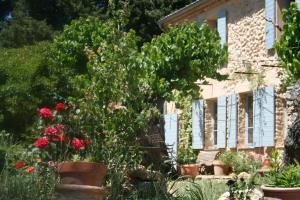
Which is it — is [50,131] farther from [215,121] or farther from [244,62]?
[215,121]

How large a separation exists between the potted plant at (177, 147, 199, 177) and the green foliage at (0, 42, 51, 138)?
3.95 m

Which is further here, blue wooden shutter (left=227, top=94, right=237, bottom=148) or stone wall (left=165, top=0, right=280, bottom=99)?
blue wooden shutter (left=227, top=94, right=237, bottom=148)

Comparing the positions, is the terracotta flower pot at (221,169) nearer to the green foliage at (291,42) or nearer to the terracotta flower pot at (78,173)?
the green foliage at (291,42)

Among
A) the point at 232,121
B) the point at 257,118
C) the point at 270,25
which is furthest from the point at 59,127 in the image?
the point at 232,121

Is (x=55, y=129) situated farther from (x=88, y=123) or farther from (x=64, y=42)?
(x=64, y=42)

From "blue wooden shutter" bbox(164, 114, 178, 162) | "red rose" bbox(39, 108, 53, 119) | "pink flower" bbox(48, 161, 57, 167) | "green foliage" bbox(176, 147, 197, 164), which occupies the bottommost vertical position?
"pink flower" bbox(48, 161, 57, 167)

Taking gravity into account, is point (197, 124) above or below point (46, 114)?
above

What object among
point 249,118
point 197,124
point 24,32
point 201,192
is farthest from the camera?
point 24,32

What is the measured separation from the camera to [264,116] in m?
14.0

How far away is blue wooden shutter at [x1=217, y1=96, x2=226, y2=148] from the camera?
51.6 ft

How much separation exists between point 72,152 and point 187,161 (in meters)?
9.84

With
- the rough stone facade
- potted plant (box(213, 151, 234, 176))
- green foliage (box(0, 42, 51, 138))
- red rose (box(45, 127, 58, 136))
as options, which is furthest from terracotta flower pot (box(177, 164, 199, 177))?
red rose (box(45, 127, 58, 136))

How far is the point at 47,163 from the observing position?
6.27 metres

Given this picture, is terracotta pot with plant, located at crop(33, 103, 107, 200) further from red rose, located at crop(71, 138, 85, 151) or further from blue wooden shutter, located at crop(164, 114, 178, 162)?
blue wooden shutter, located at crop(164, 114, 178, 162)
